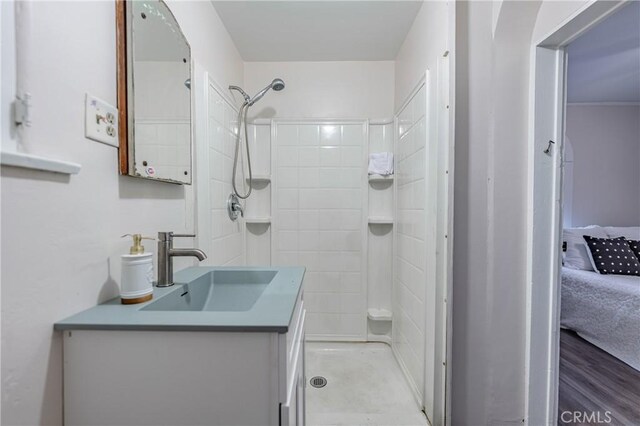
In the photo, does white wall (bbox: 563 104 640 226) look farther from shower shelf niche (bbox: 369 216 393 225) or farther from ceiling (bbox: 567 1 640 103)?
shower shelf niche (bbox: 369 216 393 225)

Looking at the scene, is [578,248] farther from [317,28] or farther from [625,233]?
[317,28]

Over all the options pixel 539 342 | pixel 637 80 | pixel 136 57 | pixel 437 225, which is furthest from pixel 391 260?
pixel 637 80

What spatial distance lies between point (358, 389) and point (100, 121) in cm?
179

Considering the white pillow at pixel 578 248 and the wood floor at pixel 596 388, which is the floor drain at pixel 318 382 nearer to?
the wood floor at pixel 596 388

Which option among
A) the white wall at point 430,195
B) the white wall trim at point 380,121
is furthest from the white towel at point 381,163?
the white wall at point 430,195

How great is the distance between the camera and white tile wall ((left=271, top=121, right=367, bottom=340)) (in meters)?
2.14

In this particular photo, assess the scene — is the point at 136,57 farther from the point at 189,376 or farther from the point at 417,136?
the point at 417,136

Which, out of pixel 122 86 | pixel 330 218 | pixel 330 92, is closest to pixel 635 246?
pixel 330 218

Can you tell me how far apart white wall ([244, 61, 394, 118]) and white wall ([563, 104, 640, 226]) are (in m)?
2.54

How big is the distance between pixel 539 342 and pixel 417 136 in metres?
1.12

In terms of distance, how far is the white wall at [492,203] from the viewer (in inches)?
43.6

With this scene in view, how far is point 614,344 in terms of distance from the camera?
2047 millimetres

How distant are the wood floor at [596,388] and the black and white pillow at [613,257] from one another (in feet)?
2.26

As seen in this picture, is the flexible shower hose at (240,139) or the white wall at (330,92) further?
the white wall at (330,92)
